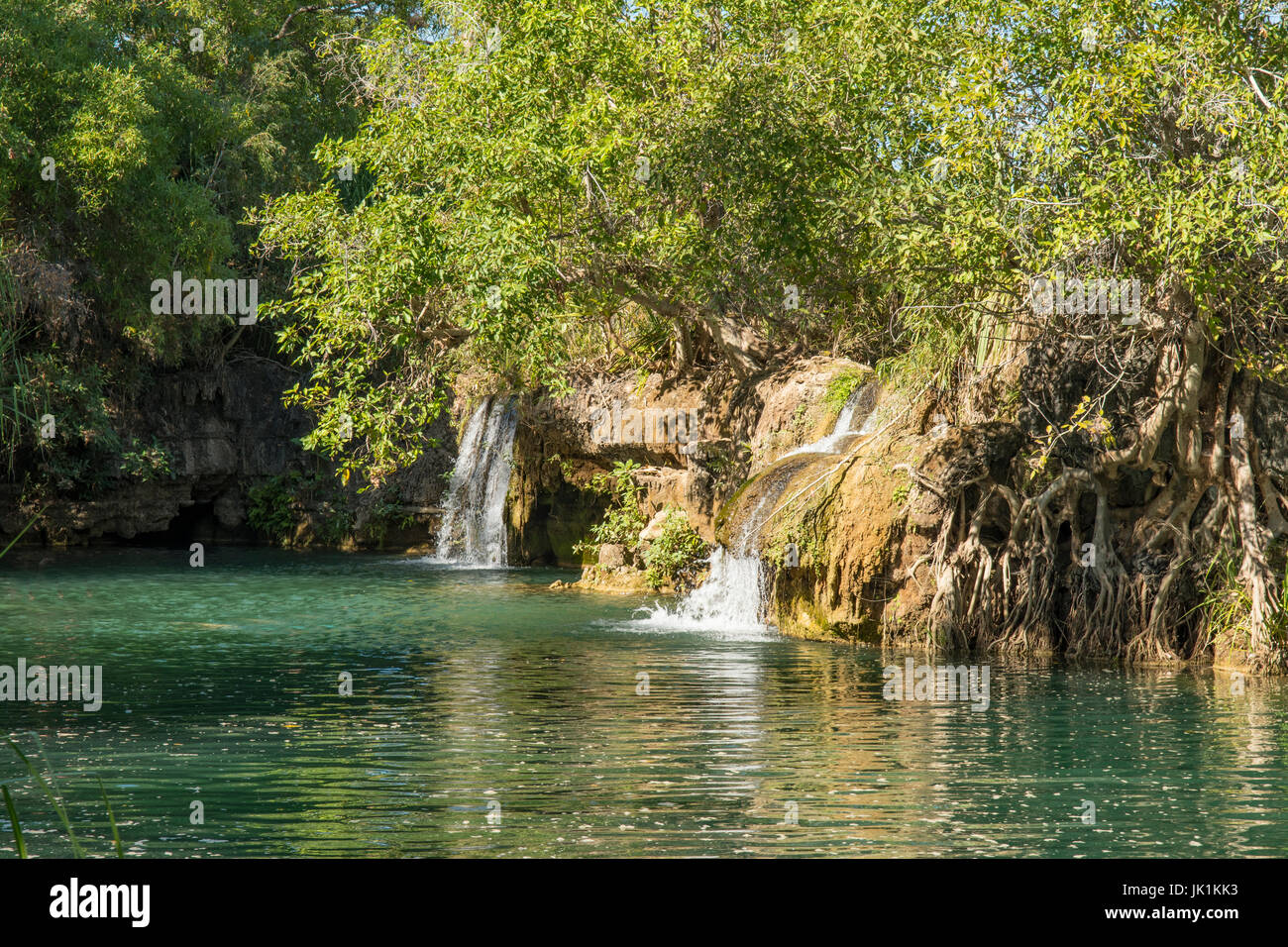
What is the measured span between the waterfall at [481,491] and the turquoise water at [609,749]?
32.8 feet

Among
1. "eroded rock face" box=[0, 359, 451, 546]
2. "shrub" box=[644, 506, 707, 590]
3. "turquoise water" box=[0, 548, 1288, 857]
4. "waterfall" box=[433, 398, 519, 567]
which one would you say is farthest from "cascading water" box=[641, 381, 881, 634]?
"eroded rock face" box=[0, 359, 451, 546]

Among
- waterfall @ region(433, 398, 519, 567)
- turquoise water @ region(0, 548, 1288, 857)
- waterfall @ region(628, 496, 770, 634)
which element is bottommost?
turquoise water @ region(0, 548, 1288, 857)

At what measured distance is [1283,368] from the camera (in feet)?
45.7

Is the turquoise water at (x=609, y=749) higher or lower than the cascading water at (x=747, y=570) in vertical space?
lower

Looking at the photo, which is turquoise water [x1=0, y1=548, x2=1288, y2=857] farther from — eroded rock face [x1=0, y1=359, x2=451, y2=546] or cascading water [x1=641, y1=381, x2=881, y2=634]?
eroded rock face [x1=0, y1=359, x2=451, y2=546]

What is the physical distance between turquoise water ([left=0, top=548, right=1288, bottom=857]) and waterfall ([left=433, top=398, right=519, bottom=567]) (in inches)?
393

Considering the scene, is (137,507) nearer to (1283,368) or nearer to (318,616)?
(318,616)

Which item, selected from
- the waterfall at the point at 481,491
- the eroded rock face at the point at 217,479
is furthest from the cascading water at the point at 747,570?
the eroded rock face at the point at 217,479

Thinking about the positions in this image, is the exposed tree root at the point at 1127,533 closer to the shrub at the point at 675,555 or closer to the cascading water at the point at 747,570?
the cascading water at the point at 747,570

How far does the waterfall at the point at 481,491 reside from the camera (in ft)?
91.4

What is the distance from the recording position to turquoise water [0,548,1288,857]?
758cm

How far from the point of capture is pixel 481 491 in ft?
93.6

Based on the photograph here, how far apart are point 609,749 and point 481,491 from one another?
18800mm
